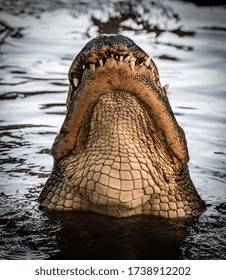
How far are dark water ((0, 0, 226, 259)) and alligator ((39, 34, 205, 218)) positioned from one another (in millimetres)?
128

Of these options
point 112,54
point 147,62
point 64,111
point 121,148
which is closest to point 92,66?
point 112,54

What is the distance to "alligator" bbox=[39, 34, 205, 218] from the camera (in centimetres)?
440

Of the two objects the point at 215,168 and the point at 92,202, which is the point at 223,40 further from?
the point at 92,202

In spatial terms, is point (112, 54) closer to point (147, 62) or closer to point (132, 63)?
point (132, 63)

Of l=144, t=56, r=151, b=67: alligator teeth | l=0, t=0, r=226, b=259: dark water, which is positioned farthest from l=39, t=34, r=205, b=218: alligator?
l=0, t=0, r=226, b=259: dark water

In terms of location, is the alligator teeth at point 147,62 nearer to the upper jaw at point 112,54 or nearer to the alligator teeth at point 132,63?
the upper jaw at point 112,54

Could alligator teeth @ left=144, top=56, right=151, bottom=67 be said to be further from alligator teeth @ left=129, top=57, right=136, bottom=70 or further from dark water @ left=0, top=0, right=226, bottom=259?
dark water @ left=0, top=0, right=226, bottom=259

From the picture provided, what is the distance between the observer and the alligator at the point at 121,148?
14.4 ft

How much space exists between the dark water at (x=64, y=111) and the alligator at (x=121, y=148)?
13cm

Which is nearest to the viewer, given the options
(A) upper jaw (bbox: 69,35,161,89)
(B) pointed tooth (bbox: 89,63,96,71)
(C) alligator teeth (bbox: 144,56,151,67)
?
(A) upper jaw (bbox: 69,35,161,89)

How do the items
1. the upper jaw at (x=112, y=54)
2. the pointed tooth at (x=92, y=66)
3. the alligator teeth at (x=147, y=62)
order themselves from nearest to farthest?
the upper jaw at (x=112, y=54), the pointed tooth at (x=92, y=66), the alligator teeth at (x=147, y=62)

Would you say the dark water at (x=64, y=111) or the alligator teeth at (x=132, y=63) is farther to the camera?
the dark water at (x=64, y=111)

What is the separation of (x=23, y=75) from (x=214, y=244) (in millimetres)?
6090

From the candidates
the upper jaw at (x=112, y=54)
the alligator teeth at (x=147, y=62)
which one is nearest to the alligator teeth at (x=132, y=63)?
the upper jaw at (x=112, y=54)
